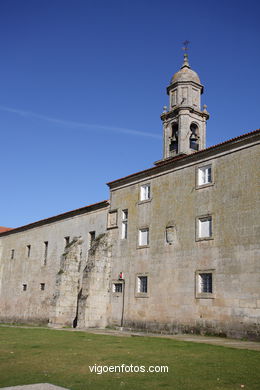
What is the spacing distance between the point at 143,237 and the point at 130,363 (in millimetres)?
15793

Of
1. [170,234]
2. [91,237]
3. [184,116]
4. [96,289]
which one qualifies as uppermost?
[184,116]

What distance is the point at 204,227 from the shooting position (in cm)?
2256

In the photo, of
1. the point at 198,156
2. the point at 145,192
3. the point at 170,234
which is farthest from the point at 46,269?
the point at 198,156

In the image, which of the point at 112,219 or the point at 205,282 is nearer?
the point at 205,282

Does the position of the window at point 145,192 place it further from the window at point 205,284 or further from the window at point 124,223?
the window at point 205,284

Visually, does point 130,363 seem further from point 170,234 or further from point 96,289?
point 96,289

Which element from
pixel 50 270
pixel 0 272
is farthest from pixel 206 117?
pixel 0 272

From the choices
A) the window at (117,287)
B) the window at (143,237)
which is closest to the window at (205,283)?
the window at (143,237)

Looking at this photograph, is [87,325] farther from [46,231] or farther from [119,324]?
[46,231]

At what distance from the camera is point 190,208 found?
77.2 ft

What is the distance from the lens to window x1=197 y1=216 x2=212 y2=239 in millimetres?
22234

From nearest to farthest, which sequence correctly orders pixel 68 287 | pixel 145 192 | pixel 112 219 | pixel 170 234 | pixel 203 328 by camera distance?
1. pixel 203 328
2. pixel 170 234
3. pixel 145 192
4. pixel 112 219
5. pixel 68 287

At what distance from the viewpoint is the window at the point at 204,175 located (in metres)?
23.2

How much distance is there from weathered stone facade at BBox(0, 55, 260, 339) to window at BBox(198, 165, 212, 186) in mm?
57
